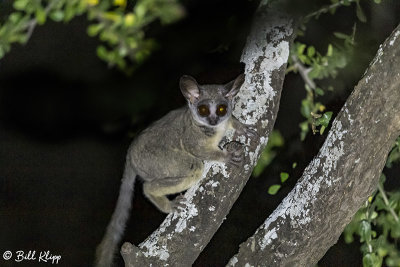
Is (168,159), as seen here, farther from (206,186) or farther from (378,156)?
(378,156)

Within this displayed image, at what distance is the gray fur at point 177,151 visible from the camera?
2.84 m

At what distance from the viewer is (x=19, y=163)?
11.7ft

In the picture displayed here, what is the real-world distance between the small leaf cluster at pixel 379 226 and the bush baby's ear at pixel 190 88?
118 cm

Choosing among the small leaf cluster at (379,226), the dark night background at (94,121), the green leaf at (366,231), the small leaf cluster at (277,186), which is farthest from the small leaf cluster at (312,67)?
the green leaf at (366,231)

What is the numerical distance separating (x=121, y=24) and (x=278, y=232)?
145 cm

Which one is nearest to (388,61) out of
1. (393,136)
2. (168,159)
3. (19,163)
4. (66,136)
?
(393,136)

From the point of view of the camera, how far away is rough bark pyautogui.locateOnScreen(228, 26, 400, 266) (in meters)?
2.33

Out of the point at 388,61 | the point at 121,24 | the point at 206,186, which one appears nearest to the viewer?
the point at 388,61

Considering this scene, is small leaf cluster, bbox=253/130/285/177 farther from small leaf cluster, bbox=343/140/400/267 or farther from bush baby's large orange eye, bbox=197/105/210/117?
bush baby's large orange eye, bbox=197/105/210/117

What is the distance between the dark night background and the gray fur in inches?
20.6

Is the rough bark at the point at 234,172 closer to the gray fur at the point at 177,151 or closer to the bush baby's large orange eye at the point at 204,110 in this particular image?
the gray fur at the point at 177,151

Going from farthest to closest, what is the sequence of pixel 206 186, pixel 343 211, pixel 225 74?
1. pixel 225 74
2. pixel 206 186
3. pixel 343 211

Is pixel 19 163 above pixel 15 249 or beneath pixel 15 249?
above
